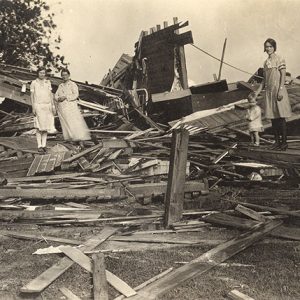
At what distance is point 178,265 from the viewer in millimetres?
4527

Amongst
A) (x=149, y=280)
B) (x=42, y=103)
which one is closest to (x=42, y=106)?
(x=42, y=103)

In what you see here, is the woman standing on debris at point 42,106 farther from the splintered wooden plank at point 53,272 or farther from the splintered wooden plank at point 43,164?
the splintered wooden plank at point 53,272

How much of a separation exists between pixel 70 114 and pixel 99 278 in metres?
9.09

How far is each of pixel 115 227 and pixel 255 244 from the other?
185 centimetres

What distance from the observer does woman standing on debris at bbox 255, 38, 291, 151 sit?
922cm

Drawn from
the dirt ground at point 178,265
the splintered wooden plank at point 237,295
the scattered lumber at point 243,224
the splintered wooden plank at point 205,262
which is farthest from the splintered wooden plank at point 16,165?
the splintered wooden plank at point 237,295

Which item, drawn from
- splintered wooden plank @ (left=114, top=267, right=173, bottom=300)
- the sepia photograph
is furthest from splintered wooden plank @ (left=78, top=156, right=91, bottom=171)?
splintered wooden plank @ (left=114, top=267, right=173, bottom=300)

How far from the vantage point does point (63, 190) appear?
7.51m

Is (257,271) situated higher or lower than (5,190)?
lower

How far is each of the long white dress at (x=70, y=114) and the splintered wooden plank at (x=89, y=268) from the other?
8.03 m

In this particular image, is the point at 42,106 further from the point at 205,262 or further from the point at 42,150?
the point at 205,262

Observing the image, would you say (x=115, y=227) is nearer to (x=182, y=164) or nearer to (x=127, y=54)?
(x=182, y=164)

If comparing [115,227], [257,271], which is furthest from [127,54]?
[257,271]

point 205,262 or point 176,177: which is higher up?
point 176,177
